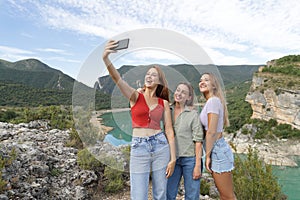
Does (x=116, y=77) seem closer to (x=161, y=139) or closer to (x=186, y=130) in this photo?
(x=161, y=139)

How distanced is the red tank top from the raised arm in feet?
0.21

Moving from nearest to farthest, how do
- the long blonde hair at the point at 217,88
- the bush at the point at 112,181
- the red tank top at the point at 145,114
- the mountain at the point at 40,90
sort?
1. the red tank top at the point at 145,114
2. the mountain at the point at 40,90
3. the long blonde hair at the point at 217,88
4. the bush at the point at 112,181

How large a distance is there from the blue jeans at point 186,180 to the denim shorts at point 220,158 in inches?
7.7

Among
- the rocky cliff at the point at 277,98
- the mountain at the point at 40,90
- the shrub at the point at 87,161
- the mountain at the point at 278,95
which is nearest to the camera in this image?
the mountain at the point at 40,90

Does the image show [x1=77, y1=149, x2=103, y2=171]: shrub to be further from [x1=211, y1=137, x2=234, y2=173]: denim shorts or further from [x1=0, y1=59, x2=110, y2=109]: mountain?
[x1=211, y1=137, x2=234, y2=173]: denim shorts

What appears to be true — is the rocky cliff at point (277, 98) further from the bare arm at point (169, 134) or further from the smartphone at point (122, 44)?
the smartphone at point (122, 44)

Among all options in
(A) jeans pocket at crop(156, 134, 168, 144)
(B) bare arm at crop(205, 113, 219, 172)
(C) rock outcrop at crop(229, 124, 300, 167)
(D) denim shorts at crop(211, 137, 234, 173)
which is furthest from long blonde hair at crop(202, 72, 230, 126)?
(C) rock outcrop at crop(229, 124, 300, 167)

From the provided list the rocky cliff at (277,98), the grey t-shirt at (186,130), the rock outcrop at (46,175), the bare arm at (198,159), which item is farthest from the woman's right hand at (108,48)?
the rocky cliff at (277,98)

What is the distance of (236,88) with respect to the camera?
57406 mm

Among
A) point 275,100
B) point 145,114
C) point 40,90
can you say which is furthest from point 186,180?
point 40,90

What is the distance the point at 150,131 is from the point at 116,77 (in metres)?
0.51

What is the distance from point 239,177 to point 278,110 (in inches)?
1372

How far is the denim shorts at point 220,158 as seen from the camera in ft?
7.55

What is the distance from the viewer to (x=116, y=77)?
6.35 ft
